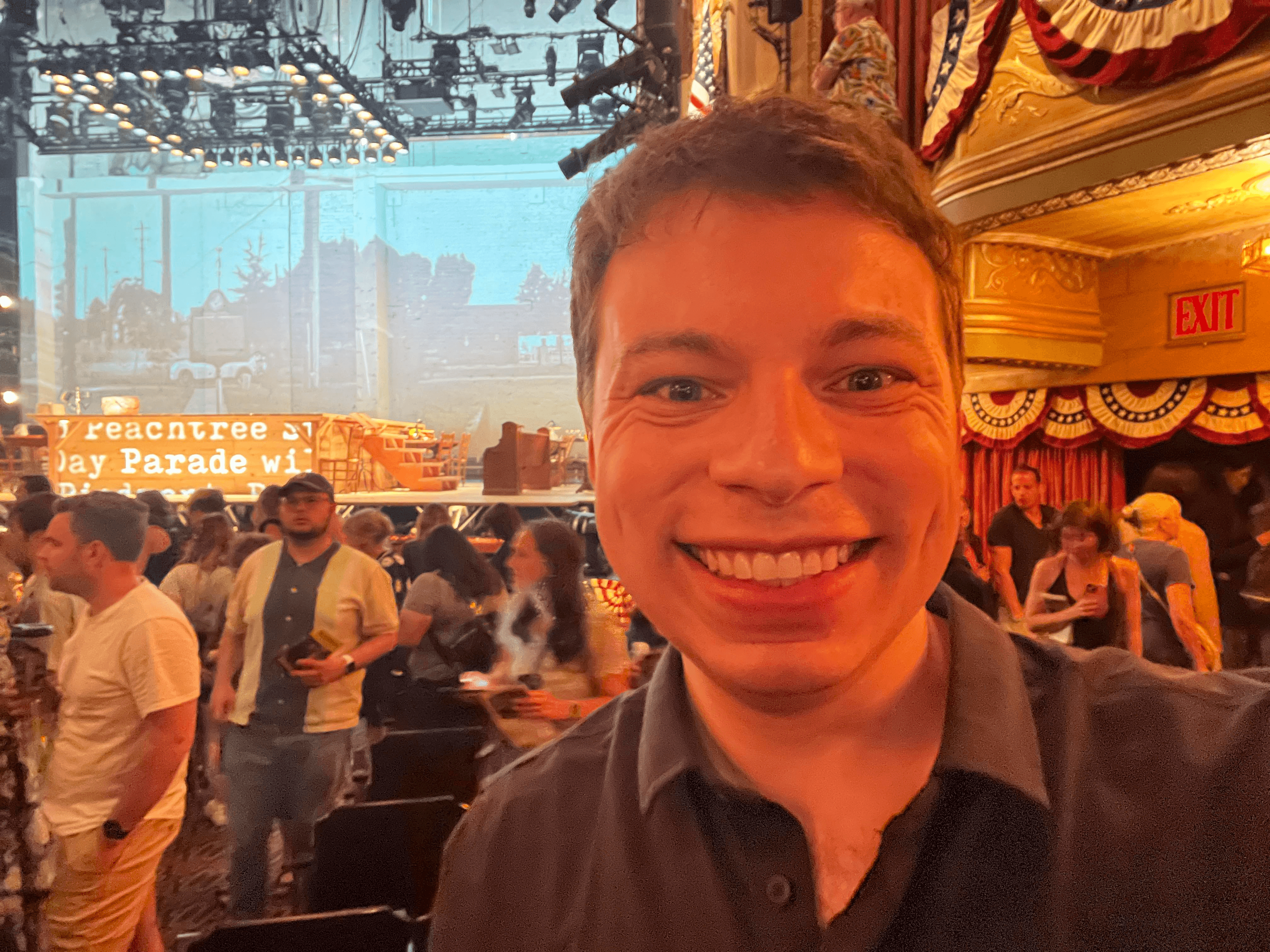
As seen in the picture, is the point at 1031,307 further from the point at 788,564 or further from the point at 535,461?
the point at 535,461

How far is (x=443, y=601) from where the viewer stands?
319 cm

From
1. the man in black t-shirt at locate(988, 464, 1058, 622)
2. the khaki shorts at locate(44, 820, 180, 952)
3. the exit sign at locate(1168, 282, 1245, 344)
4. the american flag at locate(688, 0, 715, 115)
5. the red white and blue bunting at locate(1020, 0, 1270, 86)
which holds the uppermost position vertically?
the american flag at locate(688, 0, 715, 115)

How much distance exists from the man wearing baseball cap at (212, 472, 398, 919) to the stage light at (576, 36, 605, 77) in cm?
1201

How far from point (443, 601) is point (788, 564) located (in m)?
2.76

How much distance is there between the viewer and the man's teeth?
0.59m

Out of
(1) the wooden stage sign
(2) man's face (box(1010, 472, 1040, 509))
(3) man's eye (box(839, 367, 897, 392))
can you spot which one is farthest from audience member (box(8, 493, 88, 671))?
(1) the wooden stage sign

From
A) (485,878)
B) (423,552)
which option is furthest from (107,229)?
(485,878)

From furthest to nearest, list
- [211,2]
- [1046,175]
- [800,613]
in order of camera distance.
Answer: [211,2] → [1046,175] → [800,613]

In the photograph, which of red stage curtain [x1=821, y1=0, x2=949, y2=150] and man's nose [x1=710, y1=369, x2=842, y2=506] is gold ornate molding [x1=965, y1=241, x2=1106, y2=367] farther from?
man's nose [x1=710, y1=369, x2=842, y2=506]

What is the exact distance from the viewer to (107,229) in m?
15.3

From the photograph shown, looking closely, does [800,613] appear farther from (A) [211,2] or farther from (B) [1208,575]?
(A) [211,2]

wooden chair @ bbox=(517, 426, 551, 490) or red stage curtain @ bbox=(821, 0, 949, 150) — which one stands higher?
red stage curtain @ bbox=(821, 0, 949, 150)

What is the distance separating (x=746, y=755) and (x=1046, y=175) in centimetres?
341

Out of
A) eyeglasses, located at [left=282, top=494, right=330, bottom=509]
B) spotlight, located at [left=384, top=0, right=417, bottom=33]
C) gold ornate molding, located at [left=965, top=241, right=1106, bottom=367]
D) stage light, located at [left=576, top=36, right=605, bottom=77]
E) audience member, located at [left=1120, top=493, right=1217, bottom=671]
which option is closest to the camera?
eyeglasses, located at [left=282, top=494, right=330, bottom=509]
